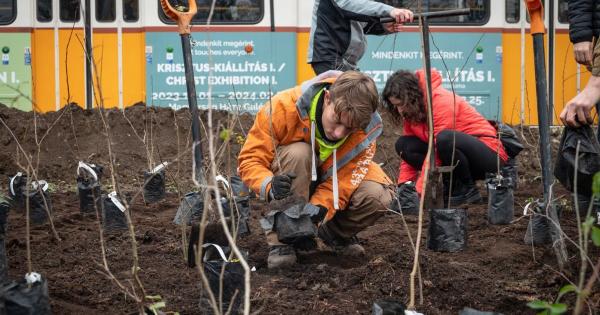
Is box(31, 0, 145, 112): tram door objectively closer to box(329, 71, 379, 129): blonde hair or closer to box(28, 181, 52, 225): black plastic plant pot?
box(28, 181, 52, 225): black plastic plant pot

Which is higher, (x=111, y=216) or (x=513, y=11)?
(x=513, y=11)

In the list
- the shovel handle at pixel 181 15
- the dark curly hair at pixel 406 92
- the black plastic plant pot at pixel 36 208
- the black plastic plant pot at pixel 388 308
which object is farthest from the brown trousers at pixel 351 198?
the black plastic plant pot at pixel 36 208

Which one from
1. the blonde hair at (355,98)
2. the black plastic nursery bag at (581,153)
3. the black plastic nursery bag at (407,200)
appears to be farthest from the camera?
the black plastic nursery bag at (407,200)

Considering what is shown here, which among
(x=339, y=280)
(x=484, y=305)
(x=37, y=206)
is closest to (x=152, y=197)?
(x=37, y=206)

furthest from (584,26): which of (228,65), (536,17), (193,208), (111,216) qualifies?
(228,65)

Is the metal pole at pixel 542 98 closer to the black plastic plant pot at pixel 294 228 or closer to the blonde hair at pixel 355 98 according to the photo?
the blonde hair at pixel 355 98

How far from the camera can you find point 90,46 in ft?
34.8

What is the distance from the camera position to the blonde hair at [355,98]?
3902 mm

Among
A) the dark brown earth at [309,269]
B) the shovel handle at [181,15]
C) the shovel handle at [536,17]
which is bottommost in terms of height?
the dark brown earth at [309,269]

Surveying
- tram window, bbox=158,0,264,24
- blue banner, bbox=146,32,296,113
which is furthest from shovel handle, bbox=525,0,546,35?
tram window, bbox=158,0,264,24

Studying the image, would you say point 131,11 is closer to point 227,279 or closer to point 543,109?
point 543,109

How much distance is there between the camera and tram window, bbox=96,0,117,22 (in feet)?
34.8

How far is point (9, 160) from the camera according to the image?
28.1 ft

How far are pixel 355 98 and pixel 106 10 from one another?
24.1 feet
